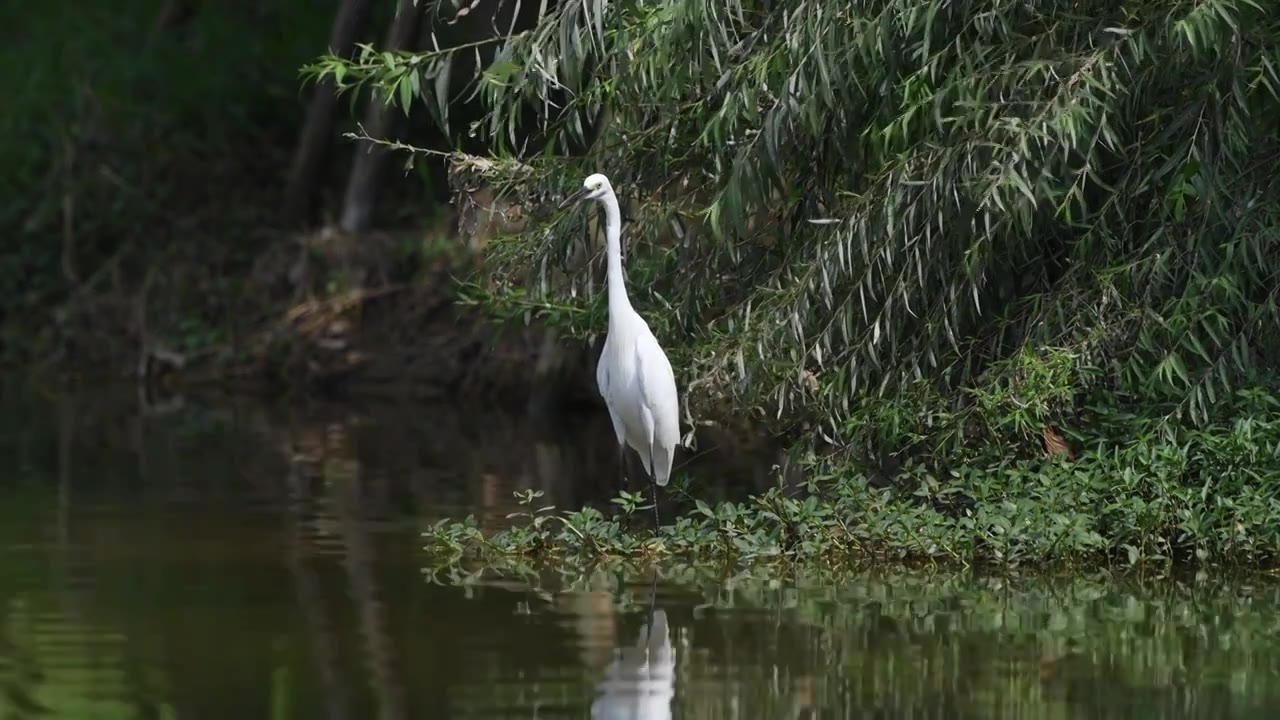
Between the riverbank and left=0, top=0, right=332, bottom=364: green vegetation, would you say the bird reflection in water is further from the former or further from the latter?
left=0, top=0, right=332, bottom=364: green vegetation

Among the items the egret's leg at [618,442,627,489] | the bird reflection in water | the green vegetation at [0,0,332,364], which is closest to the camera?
the bird reflection in water

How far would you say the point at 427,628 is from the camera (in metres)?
6.84

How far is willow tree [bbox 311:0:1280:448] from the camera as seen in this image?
8000mm

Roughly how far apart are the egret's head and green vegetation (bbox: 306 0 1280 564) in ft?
1.34

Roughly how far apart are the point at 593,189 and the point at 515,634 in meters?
2.59

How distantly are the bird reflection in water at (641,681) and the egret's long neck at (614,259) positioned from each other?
6.93 feet

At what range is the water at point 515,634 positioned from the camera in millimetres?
5660

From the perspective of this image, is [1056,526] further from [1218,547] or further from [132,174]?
[132,174]

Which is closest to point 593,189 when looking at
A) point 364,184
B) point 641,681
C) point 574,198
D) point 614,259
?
point 574,198

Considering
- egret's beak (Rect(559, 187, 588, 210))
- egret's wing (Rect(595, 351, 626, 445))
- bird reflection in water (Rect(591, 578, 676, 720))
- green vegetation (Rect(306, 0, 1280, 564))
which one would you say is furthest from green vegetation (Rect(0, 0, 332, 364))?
bird reflection in water (Rect(591, 578, 676, 720))

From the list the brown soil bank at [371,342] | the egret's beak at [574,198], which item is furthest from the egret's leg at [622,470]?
the brown soil bank at [371,342]

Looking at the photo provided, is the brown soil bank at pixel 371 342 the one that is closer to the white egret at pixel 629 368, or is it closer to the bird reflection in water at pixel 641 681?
the white egret at pixel 629 368

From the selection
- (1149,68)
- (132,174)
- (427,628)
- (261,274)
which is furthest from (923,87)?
(132,174)

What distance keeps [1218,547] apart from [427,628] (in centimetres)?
318
